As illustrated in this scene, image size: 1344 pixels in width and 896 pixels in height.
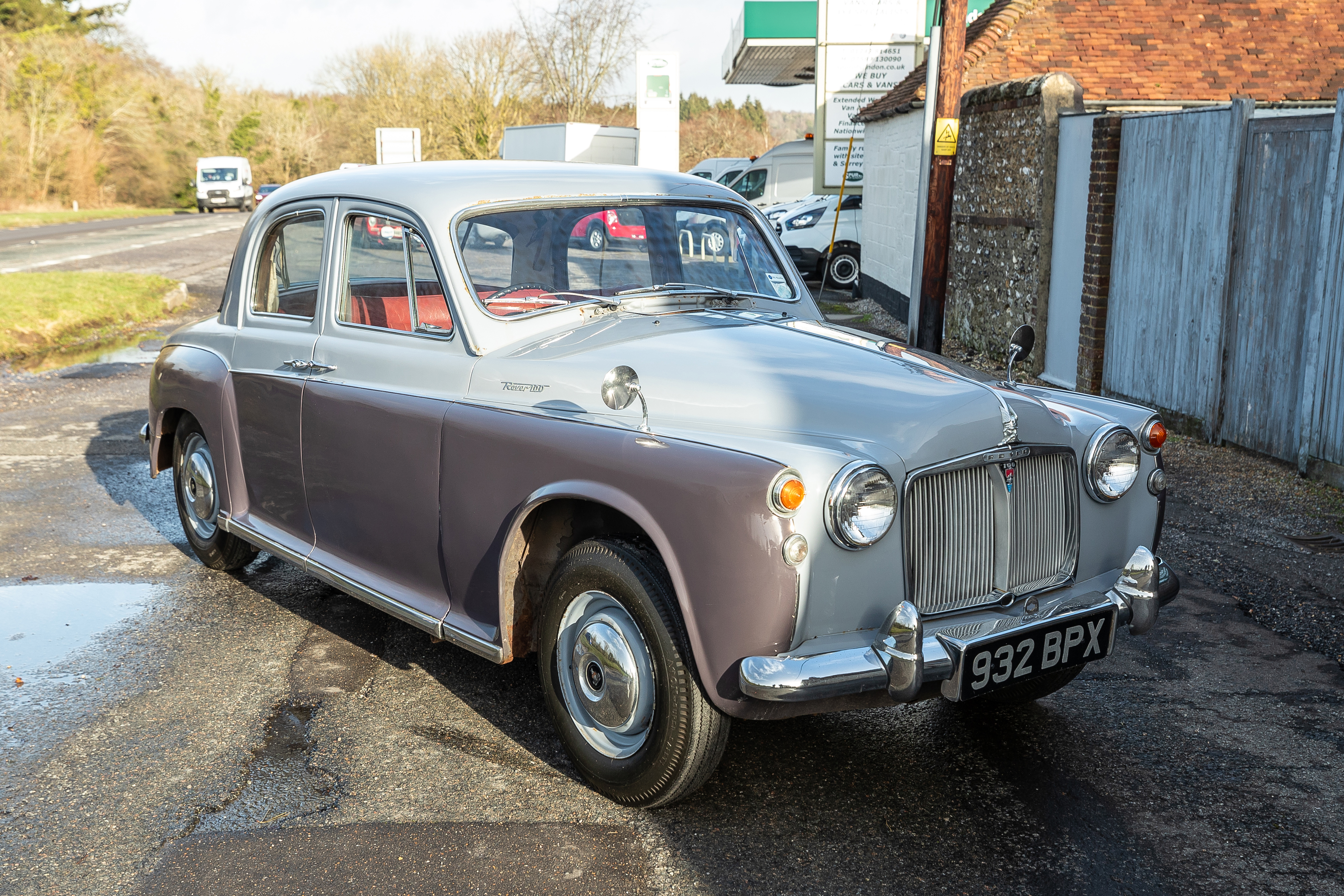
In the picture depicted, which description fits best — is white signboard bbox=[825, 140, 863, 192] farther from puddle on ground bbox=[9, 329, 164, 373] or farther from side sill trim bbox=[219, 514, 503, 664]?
side sill trim bbox=[219, 514, 503, 664]

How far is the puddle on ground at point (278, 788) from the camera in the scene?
3.35 metres

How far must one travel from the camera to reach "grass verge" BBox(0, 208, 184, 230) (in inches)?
1435

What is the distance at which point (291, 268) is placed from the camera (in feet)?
16.1

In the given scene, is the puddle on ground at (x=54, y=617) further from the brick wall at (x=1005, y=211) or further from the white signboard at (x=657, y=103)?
the white signboard at (x=657, y=103)

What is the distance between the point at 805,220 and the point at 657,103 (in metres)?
11.3

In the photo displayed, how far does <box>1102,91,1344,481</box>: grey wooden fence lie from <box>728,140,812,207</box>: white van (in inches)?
598

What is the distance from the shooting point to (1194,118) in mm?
8180

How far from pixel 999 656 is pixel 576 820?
129 cm

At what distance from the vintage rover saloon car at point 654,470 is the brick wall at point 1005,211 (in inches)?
257

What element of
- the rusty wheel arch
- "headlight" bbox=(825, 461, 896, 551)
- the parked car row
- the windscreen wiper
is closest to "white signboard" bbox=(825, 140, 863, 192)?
the parked car row

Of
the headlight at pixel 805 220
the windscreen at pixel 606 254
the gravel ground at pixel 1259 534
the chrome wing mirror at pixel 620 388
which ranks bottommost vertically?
the gravel ground at pixel 1259 534

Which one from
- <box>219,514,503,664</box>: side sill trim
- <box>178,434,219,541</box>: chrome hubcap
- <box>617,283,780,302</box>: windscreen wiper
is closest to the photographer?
<box>219,514,503,664</box>: side sill trim

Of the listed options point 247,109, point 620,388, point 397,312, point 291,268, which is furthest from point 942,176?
point 247,109

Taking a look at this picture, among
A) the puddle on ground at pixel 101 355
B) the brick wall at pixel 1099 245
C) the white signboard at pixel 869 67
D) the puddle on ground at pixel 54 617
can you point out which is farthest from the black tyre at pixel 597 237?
the white signboard at pixel 869 67
